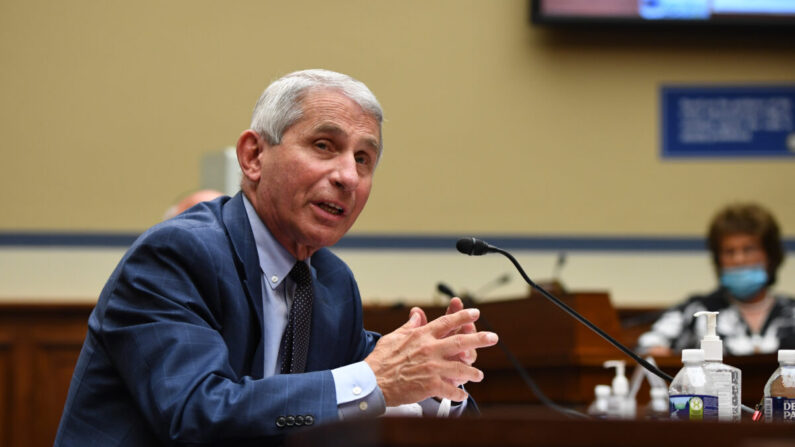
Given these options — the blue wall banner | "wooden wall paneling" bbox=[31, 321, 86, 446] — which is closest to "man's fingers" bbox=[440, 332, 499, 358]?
"wooden wall paneling" bbox=[31, 321, 86, 446]

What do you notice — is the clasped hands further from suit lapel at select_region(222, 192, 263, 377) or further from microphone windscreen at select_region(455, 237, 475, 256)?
microphone windscreen at select_region(455, 237, 475, 256)

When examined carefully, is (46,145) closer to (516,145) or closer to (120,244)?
(120,244)

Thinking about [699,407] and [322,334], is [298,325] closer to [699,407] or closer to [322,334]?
[322,334]

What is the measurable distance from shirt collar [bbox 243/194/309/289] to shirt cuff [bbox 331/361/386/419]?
38 centimetres

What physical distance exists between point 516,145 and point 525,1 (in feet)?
2.80

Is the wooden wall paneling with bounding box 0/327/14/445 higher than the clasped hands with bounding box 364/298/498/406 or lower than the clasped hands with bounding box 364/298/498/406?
lower

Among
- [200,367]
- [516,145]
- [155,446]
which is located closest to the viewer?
[200,367]

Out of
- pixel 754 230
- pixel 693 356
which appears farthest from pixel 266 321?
pixel 754 230

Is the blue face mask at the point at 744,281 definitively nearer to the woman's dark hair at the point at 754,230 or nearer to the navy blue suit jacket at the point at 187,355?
the woman's dark hair at the point at 754,230

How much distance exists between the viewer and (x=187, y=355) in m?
1.71

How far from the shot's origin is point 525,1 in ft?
20.1

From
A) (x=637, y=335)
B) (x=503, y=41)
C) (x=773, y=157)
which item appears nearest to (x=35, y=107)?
(x=503, y=41)

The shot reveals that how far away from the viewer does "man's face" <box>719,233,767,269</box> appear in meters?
5.09

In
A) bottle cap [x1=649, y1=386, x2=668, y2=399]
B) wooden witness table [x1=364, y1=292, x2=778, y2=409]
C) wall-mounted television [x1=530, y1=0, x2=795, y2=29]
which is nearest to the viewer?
bottle cap [x1=649, y1=386, x2=668, y2=399]
